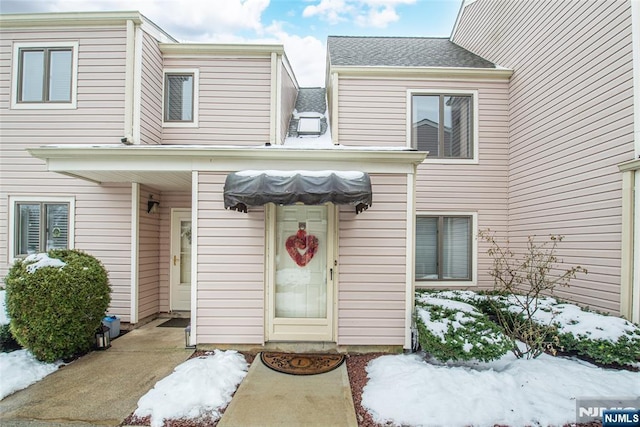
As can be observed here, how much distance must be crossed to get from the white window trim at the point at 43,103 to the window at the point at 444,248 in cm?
782

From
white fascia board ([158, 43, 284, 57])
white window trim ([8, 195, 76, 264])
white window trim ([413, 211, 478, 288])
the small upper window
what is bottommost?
white window trim ([413, 211, 478, 288])

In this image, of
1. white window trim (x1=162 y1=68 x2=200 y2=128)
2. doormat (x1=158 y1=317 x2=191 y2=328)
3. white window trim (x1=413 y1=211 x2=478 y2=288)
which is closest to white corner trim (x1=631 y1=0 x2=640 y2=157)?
white window trim (x1=413 y1=211 x2=478 y2=288)

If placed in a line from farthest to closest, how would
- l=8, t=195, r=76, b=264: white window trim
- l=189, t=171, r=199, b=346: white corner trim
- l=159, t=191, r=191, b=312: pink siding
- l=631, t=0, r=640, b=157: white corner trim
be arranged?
l=159, t=191, r=191, b=312: pink siding, l=8, t=195, r=76, b=264: white window trim, l=189, t=171, r=199, b=346: white corner trim, l=631, t=0, r=640, b=157: white corner trim

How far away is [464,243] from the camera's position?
714 centimetres

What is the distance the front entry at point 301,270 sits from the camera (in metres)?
4.83

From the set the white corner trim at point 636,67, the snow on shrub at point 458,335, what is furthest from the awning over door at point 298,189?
the white corner trim at point 636,67

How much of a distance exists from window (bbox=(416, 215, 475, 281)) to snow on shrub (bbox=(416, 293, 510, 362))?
228 centimetres

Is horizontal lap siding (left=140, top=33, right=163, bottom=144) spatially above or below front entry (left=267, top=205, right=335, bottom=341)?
above

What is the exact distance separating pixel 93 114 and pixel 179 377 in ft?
17.7

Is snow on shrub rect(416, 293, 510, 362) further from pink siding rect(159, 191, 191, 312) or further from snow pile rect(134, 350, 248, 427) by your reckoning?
pink siding rect(159, 191, 191, 312)

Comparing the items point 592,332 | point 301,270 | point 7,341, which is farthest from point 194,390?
point 592,332

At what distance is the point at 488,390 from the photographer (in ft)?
11.4

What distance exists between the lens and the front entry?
15.9ft

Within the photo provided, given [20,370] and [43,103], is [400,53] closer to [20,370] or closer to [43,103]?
[43,103]
